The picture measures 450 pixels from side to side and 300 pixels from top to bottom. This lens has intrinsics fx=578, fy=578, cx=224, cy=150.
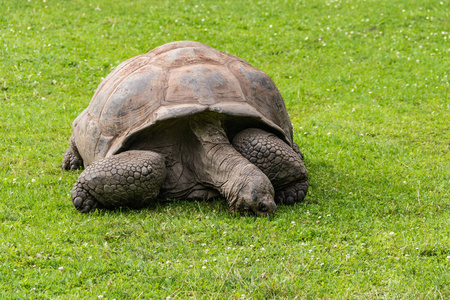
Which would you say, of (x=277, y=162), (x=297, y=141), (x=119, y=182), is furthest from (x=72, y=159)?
(x=297, y=141)

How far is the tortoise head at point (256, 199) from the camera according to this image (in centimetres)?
440

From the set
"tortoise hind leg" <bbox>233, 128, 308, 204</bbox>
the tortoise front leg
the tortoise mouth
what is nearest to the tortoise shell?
"tortoise hind leg" <bbox>233, 128, 308, 204</bbox>

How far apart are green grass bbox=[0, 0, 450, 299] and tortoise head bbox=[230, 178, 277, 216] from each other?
0.29 feet

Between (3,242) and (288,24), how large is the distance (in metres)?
8.82

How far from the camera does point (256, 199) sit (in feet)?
14.4

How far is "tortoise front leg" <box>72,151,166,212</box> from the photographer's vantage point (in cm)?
450

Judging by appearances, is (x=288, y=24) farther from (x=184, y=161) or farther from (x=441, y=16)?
(x=184, y=161)

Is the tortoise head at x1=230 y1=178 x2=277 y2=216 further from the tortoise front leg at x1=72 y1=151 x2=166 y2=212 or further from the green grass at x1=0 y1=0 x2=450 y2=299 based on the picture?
the tortoise front leg at x1=72 y1=151 x2=166 y2=212

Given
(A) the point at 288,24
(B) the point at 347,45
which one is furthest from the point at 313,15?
(B) the point at 347,45

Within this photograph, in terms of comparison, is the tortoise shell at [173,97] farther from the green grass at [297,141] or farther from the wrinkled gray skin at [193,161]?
the green grass at [297,141]

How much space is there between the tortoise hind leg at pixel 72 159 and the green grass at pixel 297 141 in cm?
15

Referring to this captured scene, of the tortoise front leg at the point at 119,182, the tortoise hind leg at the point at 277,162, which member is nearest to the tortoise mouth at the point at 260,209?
the tortoise hind leg at the point at 277,162

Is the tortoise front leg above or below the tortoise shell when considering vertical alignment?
below

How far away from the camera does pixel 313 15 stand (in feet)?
39.9
